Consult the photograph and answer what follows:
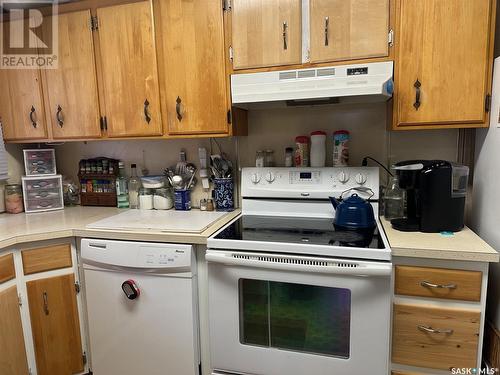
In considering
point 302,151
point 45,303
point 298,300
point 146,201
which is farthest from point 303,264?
point 45,303

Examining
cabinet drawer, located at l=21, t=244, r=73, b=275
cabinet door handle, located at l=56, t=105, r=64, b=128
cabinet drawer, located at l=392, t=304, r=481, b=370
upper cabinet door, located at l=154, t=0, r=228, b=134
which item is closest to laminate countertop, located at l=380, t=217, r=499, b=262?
cabinet drawer, located at l=392, t=304, r=481, b=370

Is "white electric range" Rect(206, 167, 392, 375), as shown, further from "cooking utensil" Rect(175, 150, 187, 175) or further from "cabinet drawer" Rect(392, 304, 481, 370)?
"cooking utensil" Rect(175, 150, 187, 175)

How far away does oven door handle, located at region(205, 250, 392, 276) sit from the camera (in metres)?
1.18

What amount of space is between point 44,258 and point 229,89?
1.30 meters

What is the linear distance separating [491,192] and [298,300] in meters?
0.96

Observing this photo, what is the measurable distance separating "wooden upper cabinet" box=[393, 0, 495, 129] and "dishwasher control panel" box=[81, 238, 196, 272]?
1208 mm

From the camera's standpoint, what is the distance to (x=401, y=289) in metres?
1.27

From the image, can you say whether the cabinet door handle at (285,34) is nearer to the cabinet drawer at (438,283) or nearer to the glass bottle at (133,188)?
the cabinet drawer at (438,283)

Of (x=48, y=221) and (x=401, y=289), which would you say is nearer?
(x=401, y=289)

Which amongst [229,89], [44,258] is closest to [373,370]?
[229,89]

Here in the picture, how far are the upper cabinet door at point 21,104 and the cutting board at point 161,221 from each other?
0.78 meters

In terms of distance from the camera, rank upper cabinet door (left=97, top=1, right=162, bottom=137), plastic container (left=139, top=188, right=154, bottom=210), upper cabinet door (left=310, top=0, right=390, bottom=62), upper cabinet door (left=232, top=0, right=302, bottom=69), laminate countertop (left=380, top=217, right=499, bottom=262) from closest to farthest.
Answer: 1. laminate countertop (left=380, top=217, right=499, bottom=262)
2. upper cabinet door (left=310, top=0, right=390, bottom=62)
3. upper cabinet door (left=232, top=0, right=302, bottom=69)
4. upper cabinet door (left=97, top=1, right=162, bottom=137)
5. plastic container (left=139, top=188, right=154, bottom=210)

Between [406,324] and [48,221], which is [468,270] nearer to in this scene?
[406,324]

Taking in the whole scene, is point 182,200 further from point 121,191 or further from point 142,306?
point 142,306
